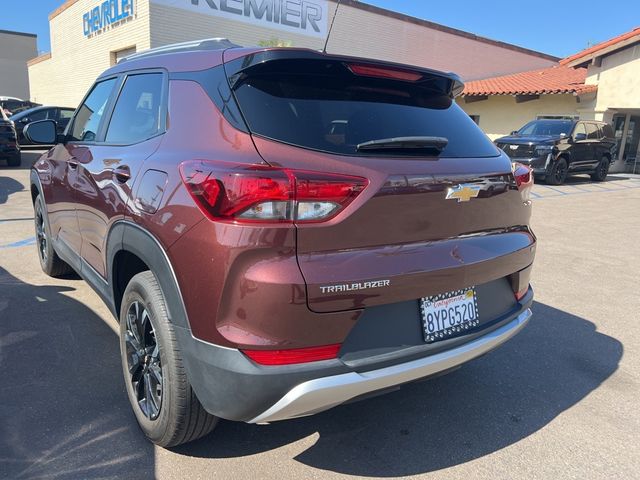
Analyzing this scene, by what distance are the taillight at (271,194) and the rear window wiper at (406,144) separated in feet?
0.84

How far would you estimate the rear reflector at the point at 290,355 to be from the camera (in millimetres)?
1922

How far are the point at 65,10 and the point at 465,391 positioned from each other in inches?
1012

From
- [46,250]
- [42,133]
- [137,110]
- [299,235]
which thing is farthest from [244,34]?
[299,235]

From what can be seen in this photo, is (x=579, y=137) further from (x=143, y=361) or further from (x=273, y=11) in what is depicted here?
(x=143, y=361)

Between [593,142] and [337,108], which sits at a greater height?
[593,142]

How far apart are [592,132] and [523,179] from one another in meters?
14.6

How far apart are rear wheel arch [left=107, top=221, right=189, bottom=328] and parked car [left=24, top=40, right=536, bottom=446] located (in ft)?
0.04

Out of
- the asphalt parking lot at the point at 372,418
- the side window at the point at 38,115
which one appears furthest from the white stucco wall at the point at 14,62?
the asphalt parking lot at the point at 372,418

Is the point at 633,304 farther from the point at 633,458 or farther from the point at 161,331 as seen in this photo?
the point at 161,331

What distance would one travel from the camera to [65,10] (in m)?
22.6

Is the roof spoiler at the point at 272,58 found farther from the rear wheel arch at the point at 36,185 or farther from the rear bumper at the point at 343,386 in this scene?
the rear wheel arch at the point at 36,185

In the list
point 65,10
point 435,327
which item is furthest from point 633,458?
point 65,10

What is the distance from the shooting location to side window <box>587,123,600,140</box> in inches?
589

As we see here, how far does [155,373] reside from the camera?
2463 mm
